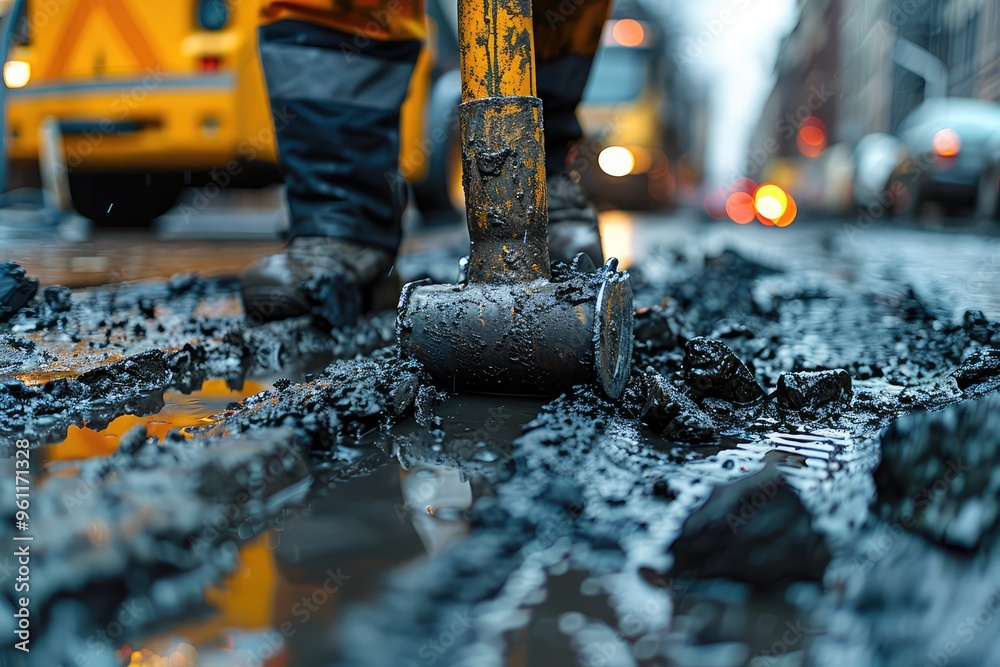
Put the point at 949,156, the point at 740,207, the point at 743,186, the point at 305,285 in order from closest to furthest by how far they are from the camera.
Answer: the point at 305,285, the point at 949,156, the point at 740,207, the point at 743,186

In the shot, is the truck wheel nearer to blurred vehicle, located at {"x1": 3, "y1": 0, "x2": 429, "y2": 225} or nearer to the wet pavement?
blurred vehicle, located at {"x1": 3, "y1": 0, "x2": 429, "y2": 225}

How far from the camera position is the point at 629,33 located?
1156 centimetres

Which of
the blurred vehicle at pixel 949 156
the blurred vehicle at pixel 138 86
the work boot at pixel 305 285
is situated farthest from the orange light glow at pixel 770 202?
the work boot at pixel 305 285

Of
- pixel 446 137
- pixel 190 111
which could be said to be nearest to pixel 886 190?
pixel 446 137

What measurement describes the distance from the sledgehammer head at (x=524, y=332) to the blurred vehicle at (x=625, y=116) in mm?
9674

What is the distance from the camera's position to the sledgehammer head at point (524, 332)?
54.7 inches

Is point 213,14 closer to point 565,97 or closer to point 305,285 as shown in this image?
point 565,97

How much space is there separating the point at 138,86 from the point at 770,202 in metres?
9.29

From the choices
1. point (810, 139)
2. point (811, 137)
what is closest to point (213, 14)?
point (810, 139)

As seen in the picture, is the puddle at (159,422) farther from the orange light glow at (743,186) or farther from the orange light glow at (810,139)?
the orange light glow at (810,139)

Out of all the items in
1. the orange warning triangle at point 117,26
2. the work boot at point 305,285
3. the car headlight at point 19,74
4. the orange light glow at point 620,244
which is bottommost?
the orange light glow at point 620,244

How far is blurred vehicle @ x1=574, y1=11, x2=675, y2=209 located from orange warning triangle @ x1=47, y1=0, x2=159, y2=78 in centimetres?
717

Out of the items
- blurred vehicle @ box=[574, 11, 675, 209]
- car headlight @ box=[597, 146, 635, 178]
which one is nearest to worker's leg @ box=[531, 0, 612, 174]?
blurred vehicle @ box=[574, 11, 675, 209]

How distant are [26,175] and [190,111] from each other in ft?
4.91
